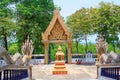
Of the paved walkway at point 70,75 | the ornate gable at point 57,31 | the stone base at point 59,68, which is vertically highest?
the ornate gable at point 57,31

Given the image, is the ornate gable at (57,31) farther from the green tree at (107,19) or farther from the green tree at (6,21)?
the green tree at (107,19)

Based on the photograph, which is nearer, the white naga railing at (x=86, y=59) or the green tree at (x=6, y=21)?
the green tree at (x=6, y=21)

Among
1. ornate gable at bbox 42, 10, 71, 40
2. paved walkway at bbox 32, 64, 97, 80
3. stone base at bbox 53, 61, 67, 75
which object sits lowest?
paved walkway at bbox 32, 64, 97, 80

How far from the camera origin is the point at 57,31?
30.2 m

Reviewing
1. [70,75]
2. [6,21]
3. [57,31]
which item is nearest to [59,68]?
[70,75]

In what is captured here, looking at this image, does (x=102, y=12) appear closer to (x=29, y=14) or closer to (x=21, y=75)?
(x=29, y=14)

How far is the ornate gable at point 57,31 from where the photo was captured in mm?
30094

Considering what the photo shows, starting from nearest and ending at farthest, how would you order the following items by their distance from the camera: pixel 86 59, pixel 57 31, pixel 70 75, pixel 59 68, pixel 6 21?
pixel 70 75 < pixel 59 68 < pixel 57 31 < pixel 6 21 < pixel 86 59

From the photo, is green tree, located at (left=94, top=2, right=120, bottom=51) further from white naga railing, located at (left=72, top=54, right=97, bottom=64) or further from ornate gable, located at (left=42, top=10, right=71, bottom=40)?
ornate gable, located at (left=42, top=10, right=71, bottom=40)

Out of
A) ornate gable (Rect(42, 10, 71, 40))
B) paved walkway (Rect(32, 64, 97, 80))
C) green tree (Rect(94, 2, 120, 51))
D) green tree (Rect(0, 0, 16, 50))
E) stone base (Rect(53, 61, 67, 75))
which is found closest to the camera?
paved walkway (Rect(32, 64, 97, 80))

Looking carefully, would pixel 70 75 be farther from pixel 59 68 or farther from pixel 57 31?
pixel 57 31

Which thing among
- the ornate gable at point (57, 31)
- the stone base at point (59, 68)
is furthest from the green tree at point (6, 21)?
the stone base at point (59, 68)

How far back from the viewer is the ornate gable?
30.1 metres

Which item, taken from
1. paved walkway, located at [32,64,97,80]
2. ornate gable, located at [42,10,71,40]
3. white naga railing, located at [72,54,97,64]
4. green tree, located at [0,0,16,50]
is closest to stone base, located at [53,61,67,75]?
paved walkway, located at [32,64,97,80]
